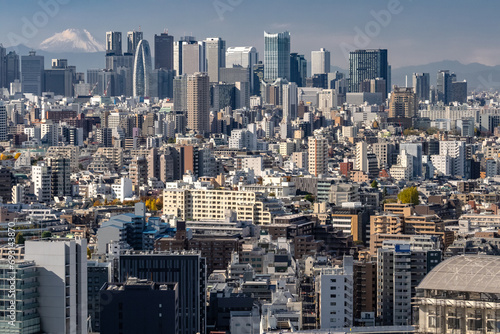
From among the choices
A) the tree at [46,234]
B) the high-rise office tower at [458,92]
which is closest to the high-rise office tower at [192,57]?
the high-rise office tower at [458,92]

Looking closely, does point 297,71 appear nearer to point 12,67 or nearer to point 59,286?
point 12,67

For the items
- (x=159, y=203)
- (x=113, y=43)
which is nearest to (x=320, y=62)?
(x=113, y=43)

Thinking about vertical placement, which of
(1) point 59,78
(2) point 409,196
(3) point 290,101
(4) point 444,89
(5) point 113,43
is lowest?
(2) point 409,196

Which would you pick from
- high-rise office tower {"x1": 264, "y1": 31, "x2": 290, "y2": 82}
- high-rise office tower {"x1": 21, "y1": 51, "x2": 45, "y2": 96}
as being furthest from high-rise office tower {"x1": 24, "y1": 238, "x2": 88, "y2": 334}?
high-rise office tower {"x1": 21, "y1": 51, "x2": 45, "y2": 96}

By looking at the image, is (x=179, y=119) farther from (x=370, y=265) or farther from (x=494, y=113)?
(x=370, y=265)

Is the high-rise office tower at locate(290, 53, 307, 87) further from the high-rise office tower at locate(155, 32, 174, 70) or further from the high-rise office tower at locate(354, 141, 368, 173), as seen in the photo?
the high-rise office tower at locate(354, 141, 368, 173)
